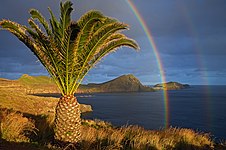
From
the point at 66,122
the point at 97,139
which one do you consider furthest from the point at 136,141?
the point at 66,122

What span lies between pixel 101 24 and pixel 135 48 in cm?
200

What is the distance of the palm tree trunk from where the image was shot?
9.58 m

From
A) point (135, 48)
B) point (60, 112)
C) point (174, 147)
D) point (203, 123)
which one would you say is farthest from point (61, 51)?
point (203, 123)

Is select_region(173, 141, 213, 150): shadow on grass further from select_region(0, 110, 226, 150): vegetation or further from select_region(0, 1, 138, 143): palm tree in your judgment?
select_region(0, 1, 138, 143): palm tree

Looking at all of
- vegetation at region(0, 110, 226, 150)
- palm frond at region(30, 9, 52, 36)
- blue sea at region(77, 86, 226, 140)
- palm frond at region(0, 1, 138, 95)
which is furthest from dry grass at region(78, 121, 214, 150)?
blue sea at region(77, 86, 226, 140)

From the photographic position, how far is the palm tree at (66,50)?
9.32 meters

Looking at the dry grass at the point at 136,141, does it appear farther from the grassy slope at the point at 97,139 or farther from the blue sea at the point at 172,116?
the blue sea at the point at 172,116

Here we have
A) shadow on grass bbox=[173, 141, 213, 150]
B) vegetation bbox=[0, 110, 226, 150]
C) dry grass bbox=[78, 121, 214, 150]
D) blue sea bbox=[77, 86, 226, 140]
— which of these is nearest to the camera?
vegetation bbox=[0, 110, 226, 150]

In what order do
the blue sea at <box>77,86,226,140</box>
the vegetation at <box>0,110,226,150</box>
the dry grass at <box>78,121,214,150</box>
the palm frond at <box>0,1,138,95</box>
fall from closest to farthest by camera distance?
the vegetation at <box>0,110,226,150</box>
the palm frond at <box>0,1,138,95</box>
the dry grass at <box>78,121,214,150</box>
the blue sea at <box>77,86,226,140</box>

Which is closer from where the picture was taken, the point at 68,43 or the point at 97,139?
the point at 68,43

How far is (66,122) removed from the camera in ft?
31.5

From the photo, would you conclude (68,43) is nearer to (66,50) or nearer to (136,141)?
(66,50)

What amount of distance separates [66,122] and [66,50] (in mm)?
2881

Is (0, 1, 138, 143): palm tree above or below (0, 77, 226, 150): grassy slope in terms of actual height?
above
